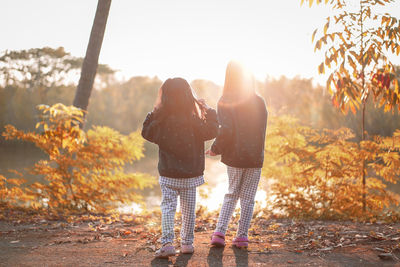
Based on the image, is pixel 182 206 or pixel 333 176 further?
pixel 333 176

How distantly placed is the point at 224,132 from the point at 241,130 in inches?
6.0

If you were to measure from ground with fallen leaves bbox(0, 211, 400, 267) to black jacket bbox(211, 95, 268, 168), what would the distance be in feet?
2.66

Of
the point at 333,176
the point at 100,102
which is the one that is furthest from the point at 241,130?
the point at 100,102

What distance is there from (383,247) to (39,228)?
371cm

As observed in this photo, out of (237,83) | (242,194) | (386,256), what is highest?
(237,83)

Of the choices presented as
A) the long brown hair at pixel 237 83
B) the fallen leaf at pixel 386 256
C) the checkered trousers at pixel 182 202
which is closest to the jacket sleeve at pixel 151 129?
the checkered trousers at pixel 182 202

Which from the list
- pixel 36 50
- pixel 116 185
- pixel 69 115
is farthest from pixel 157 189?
pixel 36 50

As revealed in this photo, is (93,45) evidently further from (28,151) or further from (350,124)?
(350,124)

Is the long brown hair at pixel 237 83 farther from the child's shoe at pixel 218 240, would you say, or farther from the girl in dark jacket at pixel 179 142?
the child's shoe at pixel 218 240

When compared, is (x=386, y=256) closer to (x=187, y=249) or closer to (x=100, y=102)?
(x=187, y=249)

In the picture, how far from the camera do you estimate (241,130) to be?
3533mm

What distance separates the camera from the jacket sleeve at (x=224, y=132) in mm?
3539

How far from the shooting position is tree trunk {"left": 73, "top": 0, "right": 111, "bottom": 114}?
6484 millimetres

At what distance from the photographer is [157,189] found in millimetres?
14414
